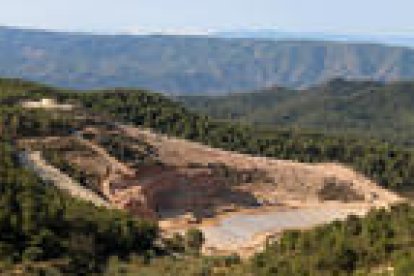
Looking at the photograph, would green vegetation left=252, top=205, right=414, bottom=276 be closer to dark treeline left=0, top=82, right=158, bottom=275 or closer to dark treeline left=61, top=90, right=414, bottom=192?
dark treeline left=0, top=82, right=158, bottom=275

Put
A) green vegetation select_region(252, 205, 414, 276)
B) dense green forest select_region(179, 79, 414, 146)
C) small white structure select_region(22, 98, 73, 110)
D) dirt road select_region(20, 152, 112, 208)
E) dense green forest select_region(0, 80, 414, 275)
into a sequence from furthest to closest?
dense green forest select_region(179, 79, 414, 146)
small white structure select_region(22, 98, 73, 110)
dirt road select_region(20, 152, 112, 208)
dense green forest select_region(0, 80, 414, 275)
green vegetation select_region(252, 205, 414, 276)

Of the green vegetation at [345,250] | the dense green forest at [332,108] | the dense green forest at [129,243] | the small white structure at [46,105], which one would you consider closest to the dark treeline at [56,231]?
the dense green forest at [129,243]

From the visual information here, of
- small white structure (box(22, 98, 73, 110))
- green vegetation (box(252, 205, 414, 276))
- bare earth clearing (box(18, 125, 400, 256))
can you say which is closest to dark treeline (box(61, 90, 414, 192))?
bare earth clearing (box(18, 125, 400, 256))

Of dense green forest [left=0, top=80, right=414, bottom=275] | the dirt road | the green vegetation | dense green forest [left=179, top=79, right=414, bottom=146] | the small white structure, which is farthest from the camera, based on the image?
dense green forest [left=179, top=79, right=414, bottom=146]

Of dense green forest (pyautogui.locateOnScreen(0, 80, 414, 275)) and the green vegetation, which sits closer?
the green vegetation

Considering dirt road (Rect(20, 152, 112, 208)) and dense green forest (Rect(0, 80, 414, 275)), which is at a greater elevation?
dirt road (Rect(20, 152, 112, 208))

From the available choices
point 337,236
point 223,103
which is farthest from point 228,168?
point 223,103

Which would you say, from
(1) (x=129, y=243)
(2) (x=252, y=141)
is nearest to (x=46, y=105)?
(2) (x=252, y=141)
